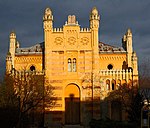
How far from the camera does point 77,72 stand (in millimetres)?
50125

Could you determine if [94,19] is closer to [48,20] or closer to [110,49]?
[48,20]

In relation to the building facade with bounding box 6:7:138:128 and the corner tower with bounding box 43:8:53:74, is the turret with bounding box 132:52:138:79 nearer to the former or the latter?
the building facade with bounding box 6:7:138:128

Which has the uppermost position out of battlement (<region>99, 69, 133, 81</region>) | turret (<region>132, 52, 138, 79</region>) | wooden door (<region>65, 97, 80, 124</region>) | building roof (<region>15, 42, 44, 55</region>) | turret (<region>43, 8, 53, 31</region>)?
turret (<region>43, 8, 53, 31</region>)

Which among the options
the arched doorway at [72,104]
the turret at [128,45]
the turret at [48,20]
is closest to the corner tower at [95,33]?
the arched doorway at [72,104]

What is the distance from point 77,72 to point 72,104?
180 inches

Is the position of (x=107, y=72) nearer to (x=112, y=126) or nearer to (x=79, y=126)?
(x=79, y=126)

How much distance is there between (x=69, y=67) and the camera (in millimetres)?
50562

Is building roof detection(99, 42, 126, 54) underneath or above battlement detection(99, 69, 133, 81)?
above

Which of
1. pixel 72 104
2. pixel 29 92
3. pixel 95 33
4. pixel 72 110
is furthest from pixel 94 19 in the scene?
pixel 29 92

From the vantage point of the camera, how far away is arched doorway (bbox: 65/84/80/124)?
4959cm

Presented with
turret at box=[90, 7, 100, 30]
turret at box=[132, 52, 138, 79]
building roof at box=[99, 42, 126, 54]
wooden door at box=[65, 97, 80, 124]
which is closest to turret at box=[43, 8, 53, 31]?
turret at box=[90, 7, 100, 30]

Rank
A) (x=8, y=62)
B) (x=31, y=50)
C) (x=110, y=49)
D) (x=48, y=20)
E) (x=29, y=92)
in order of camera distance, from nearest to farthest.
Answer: (x=29, y=92)
(x=48, y=20)
(x=8, y=62)
(x=110, y=49)
(x=31, y=50)

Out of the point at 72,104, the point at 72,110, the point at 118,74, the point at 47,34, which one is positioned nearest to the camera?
the point at 72,110

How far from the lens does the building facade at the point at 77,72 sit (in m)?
49.1
